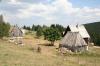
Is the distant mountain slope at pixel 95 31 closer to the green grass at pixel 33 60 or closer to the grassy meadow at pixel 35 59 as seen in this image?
the grassy meadow at pixel 35 59

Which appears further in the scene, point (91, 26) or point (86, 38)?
point (91, 26)

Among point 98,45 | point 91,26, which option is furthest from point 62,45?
point 91,26

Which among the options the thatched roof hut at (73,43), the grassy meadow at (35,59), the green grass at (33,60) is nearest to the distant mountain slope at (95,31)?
the thatched roof hut at (73,43)

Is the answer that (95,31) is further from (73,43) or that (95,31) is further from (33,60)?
(33,60)

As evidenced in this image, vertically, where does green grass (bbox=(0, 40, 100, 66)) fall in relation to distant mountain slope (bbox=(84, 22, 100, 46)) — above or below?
below

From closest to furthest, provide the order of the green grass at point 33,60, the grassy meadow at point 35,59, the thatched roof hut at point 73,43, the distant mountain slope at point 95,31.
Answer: the green grass at point 33,60 < the grassy meadow at point 35,59 < the thatched roof hut at point 73,43 < the distant mountain slope at point 95,31

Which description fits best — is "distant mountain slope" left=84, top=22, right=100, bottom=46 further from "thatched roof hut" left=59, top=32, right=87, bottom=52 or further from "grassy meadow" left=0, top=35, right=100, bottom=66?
"grassy meadow" left=0, top=35, right=100, bottom=66

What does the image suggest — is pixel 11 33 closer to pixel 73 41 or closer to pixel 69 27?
pixel 69 27

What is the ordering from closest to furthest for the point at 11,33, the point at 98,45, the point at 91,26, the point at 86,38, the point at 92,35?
the point at 86,38 → the point at 98,45 → the point at 92,35 → the point at 91,26 → the point at 11,33

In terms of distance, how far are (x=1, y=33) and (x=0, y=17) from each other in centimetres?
1776

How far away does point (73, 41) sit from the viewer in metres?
60.3

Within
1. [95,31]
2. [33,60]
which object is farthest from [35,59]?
[95,31]

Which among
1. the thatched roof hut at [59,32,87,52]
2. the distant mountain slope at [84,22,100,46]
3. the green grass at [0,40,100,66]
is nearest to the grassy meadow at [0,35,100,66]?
the green grass at [0,40,100,66]

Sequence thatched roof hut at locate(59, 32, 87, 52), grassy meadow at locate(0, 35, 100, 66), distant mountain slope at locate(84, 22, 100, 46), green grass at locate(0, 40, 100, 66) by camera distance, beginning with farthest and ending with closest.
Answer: distant mountain slope at locate(84, 22, 100, 46) → thatched roof hut at locate(59, 32, 87, 52) → grassy meadow at locate(0, 35, 100, 66) → green grass at locate(0, 40, 100, 66)
